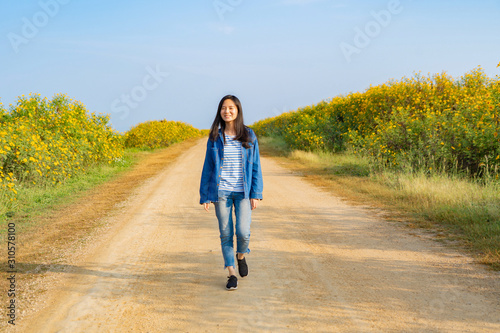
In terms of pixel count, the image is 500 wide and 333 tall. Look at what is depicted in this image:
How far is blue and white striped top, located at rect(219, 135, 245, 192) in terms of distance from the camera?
389 cm

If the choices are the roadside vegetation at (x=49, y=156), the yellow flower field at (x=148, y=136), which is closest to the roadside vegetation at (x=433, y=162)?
the roadside vegetation at (x=49, y=156)

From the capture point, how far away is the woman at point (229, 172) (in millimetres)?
3889

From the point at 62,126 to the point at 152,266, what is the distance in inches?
380

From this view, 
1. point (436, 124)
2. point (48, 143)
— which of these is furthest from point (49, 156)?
point (436, 124)

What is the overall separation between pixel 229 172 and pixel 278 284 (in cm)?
124

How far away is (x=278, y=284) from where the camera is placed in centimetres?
400

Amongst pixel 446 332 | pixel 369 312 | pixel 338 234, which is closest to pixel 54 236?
pixel 338 234

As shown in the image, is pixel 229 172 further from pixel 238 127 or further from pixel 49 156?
pixel 49 156

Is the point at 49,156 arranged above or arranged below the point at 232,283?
above

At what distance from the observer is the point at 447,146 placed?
1002 centimetres

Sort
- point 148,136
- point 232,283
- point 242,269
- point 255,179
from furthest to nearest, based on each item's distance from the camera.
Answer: point 148,136 < point 242,269 < point 255,179 < point 232,283

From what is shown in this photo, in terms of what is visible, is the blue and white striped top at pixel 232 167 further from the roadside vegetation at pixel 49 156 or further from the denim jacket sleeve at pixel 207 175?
the roadside vegetation at pixel 49 156

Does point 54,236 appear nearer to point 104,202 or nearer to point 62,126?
point 104,202

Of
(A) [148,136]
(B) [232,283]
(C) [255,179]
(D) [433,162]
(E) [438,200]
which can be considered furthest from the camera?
(A) [148,136]
